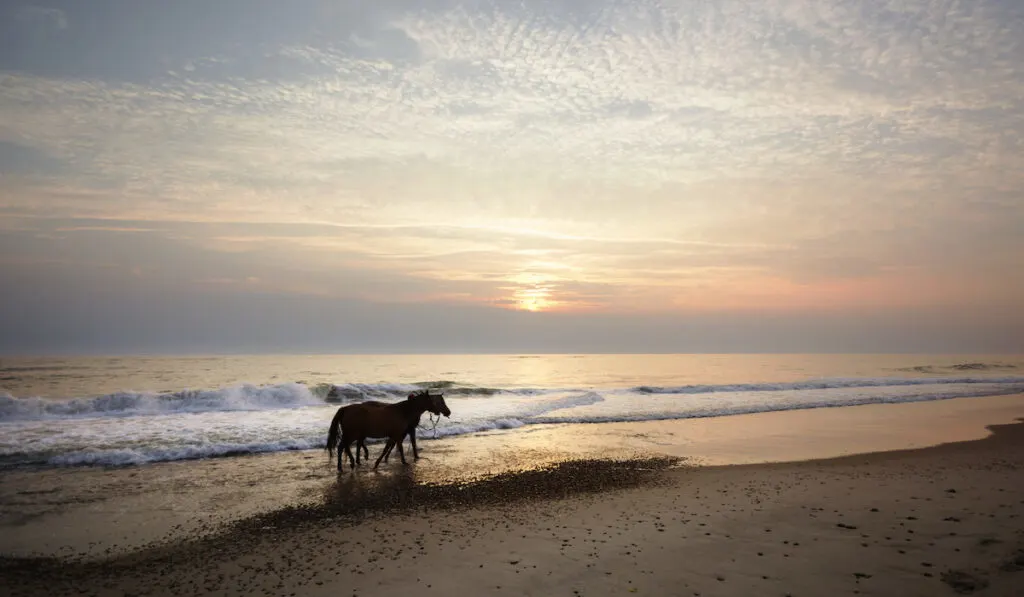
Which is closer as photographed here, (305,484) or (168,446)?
(305,484)

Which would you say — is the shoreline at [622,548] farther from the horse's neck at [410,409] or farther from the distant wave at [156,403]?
the distant wave at [156,403]

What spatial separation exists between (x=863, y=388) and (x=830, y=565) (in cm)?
3563

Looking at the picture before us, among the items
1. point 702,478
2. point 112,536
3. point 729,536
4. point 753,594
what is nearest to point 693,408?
point 702,478

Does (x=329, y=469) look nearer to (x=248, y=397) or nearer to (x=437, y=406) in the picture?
(x=437, y=406)

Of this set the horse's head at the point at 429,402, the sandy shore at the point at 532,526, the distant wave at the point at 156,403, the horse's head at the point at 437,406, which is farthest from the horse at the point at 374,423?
the distant wave at the point at 156,403

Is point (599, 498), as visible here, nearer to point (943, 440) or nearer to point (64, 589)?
point (64, 589)

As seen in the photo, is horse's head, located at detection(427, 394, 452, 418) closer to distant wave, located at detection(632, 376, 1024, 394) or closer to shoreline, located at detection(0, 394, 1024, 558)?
shoreline, located at detection(0, 394, 1024, 558)

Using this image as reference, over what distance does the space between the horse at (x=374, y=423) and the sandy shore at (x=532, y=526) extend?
2.49 ft

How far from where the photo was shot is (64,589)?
5.97m

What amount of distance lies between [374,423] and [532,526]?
19.3ft

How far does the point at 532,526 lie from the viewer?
7977 mm

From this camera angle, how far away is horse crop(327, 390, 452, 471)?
12.2 metres

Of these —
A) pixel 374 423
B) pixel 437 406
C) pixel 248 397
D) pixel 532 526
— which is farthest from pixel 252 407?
pixel 532 526

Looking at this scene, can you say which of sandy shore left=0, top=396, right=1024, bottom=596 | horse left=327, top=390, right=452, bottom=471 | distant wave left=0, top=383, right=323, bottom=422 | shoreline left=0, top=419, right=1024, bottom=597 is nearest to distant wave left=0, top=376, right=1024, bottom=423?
distant wave left=0, top=383, right=323, bottom=422
